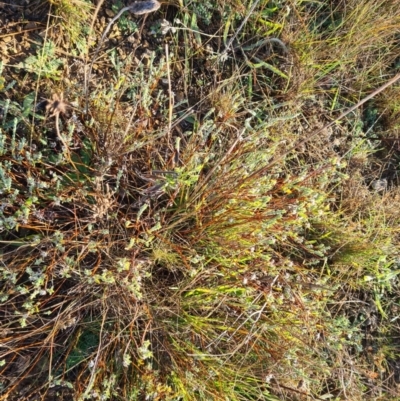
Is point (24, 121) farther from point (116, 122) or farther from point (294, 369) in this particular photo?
point (294, 369)

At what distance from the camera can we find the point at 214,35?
76.6 inches

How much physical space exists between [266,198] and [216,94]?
0.53 m

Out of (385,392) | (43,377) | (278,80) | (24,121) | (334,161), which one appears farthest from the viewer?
(385,392)

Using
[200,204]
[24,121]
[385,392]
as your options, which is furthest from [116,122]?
[385,392]

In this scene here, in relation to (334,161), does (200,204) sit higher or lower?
lower

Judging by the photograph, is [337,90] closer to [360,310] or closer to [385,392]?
[360,310]

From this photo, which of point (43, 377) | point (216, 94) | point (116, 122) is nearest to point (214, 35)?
point (216, 94)

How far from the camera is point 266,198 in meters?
1.61

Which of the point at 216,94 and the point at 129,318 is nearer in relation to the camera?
the point at 129,318

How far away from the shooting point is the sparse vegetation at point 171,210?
5.30 ft

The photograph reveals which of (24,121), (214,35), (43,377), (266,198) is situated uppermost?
(214,35)

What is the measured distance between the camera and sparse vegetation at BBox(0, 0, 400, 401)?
1615 mm

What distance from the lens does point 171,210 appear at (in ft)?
5.66

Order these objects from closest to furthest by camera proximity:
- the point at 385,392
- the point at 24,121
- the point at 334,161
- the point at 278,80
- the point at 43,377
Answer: the point at 24,121 < the point at 43,377 < the point at 334,161 < the point at 278,80 < the point at 385,392
